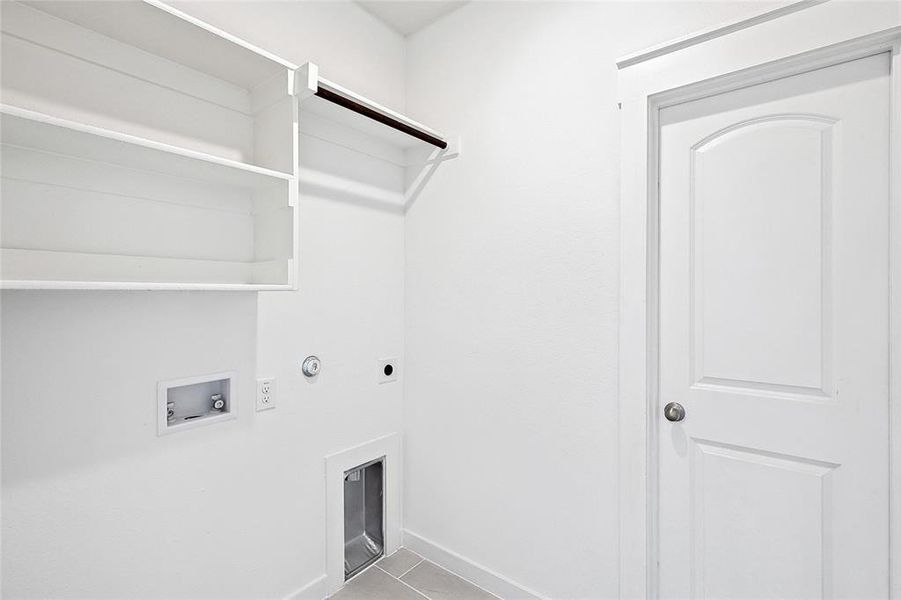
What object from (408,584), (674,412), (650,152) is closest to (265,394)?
(408,584)

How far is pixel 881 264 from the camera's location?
3.90 feet

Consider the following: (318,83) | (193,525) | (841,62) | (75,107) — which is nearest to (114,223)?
(75,107)

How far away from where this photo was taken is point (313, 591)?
1.80 metres

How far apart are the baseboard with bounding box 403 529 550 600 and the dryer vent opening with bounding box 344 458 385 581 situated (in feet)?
0.54

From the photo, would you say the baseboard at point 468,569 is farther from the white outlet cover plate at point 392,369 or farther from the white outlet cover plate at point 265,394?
the white outlet cover plate at point 265,394

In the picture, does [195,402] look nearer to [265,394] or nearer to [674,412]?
[265,394]

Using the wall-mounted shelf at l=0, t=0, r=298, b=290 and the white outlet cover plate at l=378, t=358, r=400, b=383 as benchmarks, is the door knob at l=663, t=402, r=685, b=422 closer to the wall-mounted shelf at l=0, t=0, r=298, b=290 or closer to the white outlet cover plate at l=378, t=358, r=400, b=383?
the white outlet cover plate at l=378, t=358, r=400, b=383

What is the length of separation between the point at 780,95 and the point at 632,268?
2.10 ft

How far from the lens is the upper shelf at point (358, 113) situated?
1.45 meters

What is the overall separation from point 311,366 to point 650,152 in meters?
1.47

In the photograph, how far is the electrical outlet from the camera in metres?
1.64

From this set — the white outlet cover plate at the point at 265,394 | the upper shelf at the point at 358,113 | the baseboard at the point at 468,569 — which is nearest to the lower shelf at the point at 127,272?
the white outlet cover plate at the point at 265,394

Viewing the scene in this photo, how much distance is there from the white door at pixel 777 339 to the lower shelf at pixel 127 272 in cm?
134

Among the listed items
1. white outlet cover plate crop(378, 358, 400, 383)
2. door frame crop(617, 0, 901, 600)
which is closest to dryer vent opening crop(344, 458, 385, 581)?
white outlet cover plate crop(378, 358, 400, 383)
